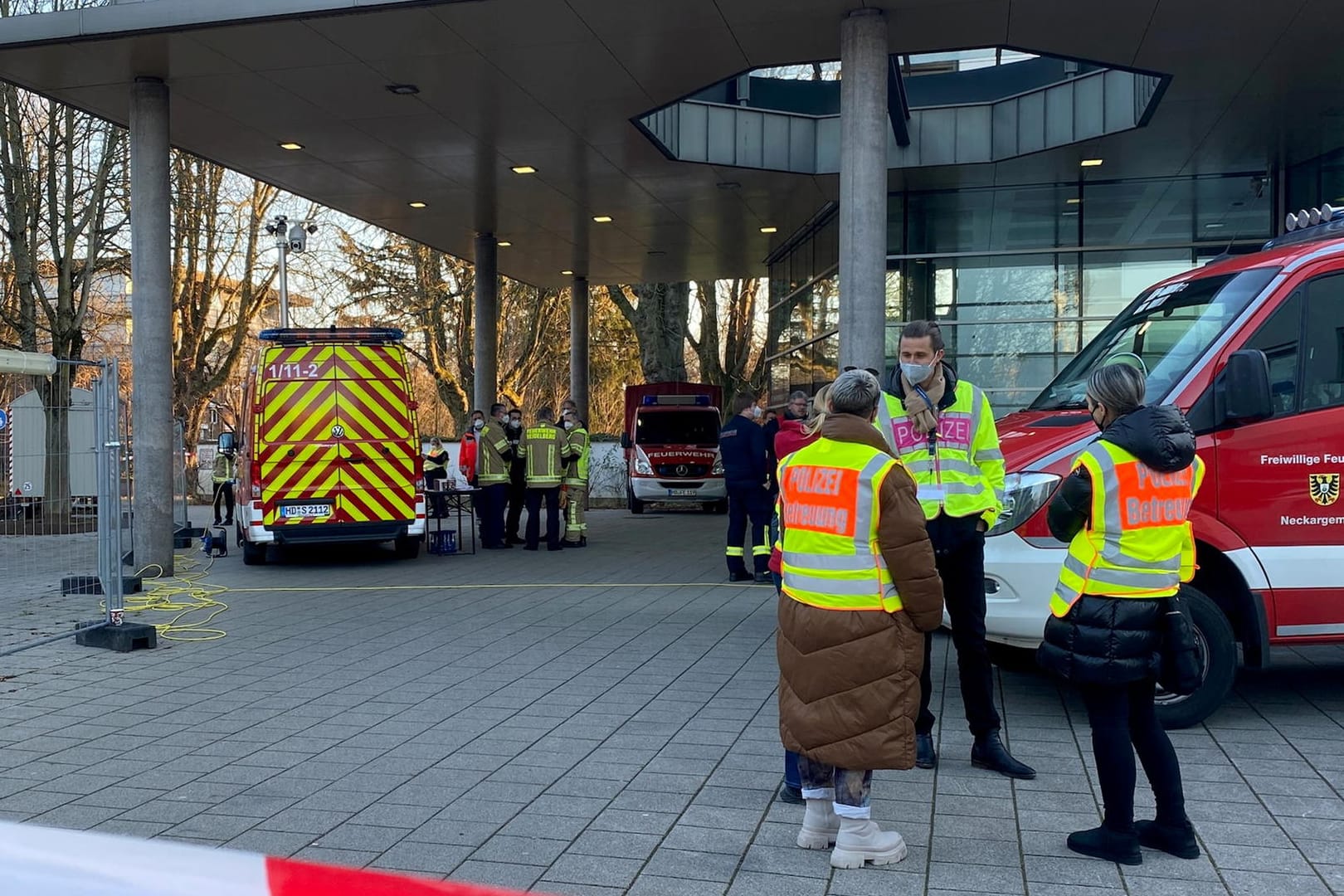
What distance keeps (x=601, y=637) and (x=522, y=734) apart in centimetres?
296

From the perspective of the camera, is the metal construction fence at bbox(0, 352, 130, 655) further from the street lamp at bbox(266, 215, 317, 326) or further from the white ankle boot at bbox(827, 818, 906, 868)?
the street lamp at bbox(266, 215, 317, 326)

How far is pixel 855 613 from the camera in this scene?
168 inches

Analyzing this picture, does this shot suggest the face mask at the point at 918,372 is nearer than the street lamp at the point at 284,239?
Yes

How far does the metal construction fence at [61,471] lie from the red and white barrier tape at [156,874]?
769 centimetres

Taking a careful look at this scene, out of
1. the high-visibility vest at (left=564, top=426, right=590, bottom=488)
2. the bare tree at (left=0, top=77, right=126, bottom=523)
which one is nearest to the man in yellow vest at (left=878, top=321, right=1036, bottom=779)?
the high-visibility vest at (left=564, top=426, right=590, bottom=488)

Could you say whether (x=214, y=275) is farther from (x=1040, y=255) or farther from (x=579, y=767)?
(x=579, y=767)

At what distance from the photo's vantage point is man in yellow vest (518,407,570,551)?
1588 centimetres

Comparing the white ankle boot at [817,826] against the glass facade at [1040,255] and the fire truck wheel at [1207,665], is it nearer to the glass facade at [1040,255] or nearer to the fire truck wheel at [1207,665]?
the fire truck wheel at [1207,665]

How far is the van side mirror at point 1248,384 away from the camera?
581cm

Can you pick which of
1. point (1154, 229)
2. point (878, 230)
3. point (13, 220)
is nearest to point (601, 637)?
point (878, 230)

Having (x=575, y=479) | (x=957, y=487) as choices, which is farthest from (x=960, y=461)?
(x=575, y=479)

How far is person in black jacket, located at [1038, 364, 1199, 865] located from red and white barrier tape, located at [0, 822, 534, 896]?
11.1ft

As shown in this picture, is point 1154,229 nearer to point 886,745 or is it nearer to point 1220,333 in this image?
point 1220,333

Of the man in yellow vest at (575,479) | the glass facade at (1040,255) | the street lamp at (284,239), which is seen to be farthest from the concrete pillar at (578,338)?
the man in yellow vest at (575,479)
